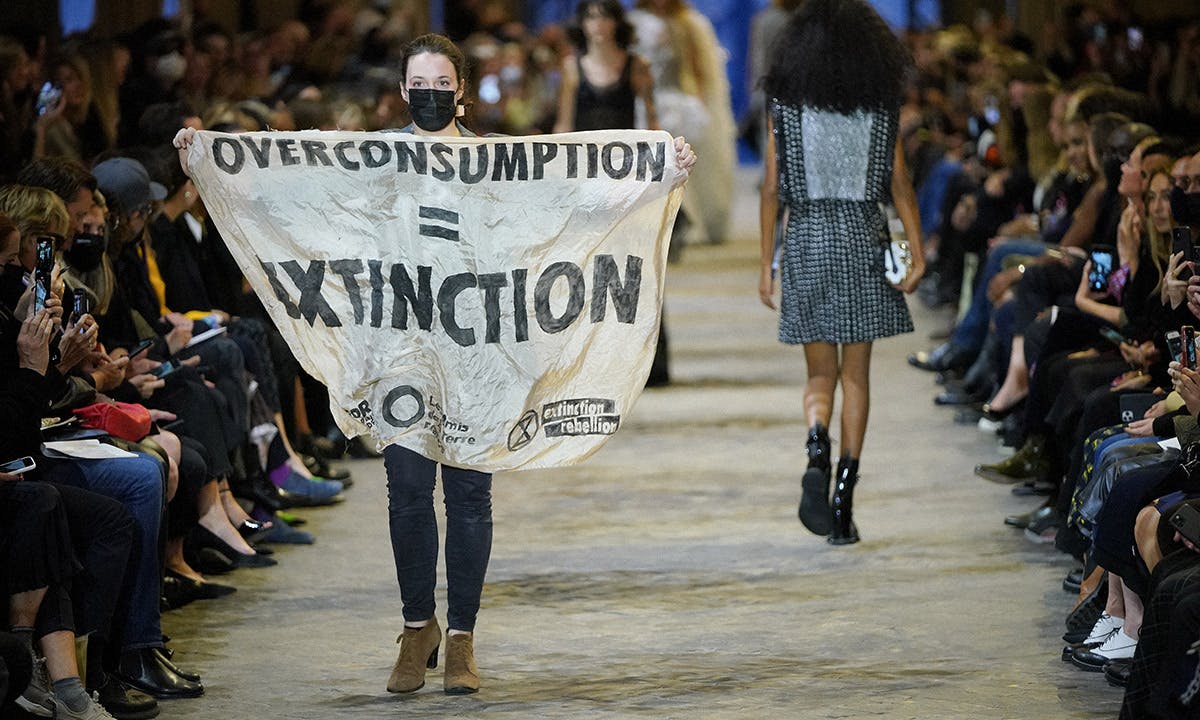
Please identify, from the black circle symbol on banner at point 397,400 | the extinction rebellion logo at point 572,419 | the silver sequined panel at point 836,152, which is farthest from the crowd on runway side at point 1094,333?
the black circle symbol on banner at point 397,400

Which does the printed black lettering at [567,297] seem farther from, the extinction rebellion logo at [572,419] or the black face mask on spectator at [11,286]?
the black face mask on spectator at [11,286]

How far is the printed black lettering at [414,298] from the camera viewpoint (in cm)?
516

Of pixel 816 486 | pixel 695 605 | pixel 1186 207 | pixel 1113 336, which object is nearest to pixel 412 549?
pixel 695 605

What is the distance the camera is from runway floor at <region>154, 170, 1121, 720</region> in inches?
199

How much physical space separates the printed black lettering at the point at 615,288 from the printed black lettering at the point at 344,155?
2.24 feet

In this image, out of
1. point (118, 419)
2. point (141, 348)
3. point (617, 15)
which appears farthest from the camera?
point (617, 15)

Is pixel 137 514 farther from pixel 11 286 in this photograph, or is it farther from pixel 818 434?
pixel 818 434

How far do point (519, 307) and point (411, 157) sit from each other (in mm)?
476

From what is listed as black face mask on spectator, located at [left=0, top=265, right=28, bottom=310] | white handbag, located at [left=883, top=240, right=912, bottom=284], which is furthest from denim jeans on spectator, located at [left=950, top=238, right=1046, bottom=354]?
black face mask on spectator, located at [left=0, top=265, right=28, bottom=310]

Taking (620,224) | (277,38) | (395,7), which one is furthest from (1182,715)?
(395,7)

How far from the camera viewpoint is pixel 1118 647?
5191 mm

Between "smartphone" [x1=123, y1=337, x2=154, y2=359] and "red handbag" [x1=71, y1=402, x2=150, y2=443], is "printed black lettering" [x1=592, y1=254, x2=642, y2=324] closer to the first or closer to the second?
"red handbag" [x1=71, y1=402, x2=150, y2=443]

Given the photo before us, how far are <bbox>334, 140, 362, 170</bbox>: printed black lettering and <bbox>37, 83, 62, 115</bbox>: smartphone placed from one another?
14.2 feet

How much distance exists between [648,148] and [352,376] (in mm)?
1001
